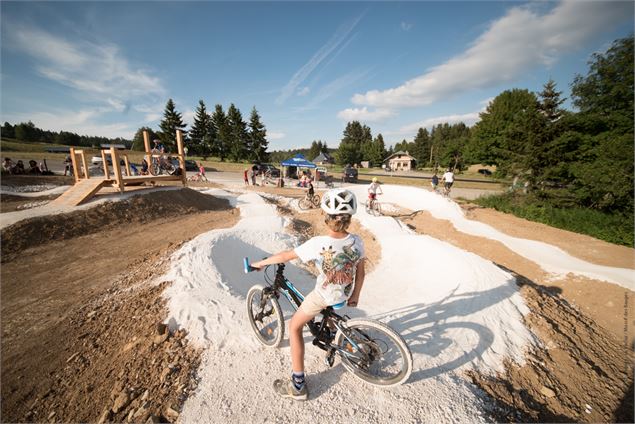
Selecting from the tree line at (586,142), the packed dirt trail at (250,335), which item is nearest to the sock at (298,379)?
the packed dirt trail at (250,335)

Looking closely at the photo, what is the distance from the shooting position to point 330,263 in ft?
7.86

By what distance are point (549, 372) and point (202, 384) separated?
5191mm

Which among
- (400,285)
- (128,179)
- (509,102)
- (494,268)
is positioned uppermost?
(509,102)

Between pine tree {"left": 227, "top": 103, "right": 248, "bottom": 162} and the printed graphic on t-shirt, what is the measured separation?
53.9 m

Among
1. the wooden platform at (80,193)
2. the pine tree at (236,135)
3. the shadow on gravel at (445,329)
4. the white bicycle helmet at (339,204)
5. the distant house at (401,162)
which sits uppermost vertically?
the pine tree at (236,135)

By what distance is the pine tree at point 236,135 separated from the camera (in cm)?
5138

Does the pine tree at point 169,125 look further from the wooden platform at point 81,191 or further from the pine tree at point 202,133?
the wooden platform at point 81,191

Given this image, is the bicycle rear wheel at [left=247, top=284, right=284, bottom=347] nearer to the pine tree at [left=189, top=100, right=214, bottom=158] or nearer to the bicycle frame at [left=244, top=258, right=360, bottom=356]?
the bicycle frame at [left=244, top=258, right=360, bottom=356]

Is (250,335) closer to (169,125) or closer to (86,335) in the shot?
(86,335)

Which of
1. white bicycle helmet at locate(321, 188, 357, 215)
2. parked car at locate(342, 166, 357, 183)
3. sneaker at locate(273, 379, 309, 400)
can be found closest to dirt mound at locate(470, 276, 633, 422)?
sneaker at locate(273, 379, 309, 400)

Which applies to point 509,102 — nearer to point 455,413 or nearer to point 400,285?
point 400,285

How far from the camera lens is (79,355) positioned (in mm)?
3389

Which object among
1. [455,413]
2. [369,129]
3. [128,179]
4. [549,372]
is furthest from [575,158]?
[369,129]

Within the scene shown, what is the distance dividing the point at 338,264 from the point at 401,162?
80269 mm
